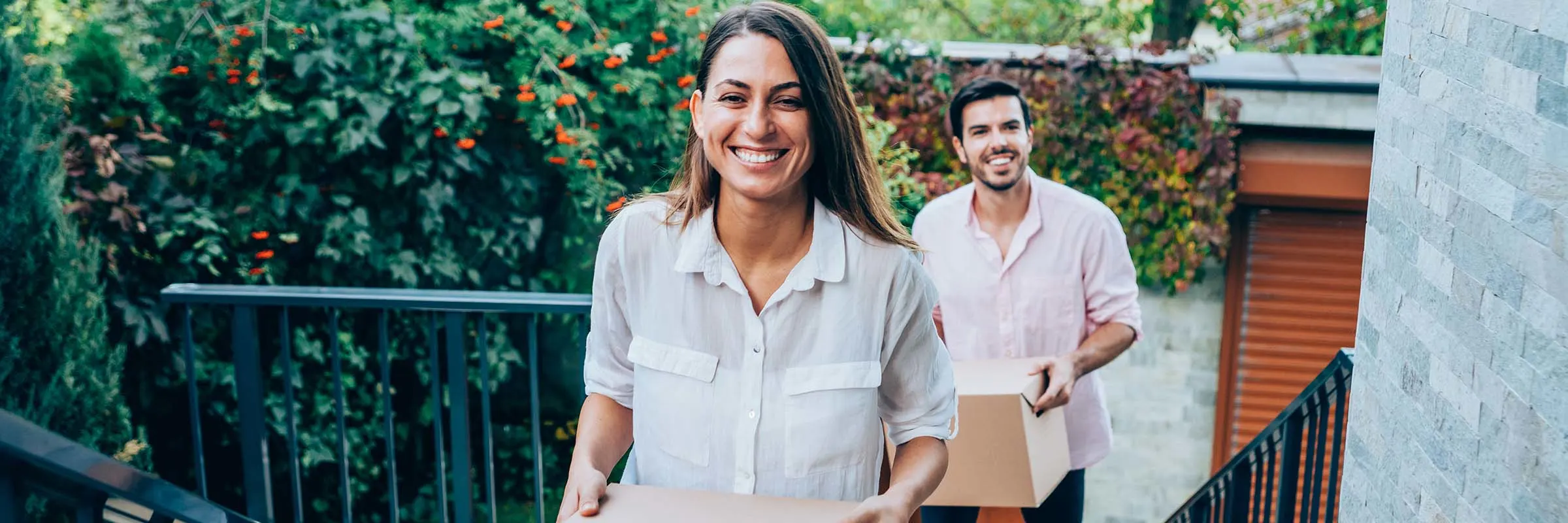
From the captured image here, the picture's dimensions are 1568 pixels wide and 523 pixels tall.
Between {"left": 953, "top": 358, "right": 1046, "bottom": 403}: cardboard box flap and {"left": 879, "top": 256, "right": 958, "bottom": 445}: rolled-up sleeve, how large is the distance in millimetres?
767

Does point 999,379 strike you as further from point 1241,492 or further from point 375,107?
point 375,107

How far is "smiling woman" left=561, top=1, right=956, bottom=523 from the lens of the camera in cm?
167

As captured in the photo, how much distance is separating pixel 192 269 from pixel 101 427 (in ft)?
1.82

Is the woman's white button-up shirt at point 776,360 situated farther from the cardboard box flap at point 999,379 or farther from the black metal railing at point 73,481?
the cardboard box flap at point 999,379

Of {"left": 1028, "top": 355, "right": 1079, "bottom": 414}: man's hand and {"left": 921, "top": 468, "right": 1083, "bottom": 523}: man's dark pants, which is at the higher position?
{"left": 1028, "top": 355, "right": 1079, "bottom": 414}: man's hand

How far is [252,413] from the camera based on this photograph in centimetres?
315

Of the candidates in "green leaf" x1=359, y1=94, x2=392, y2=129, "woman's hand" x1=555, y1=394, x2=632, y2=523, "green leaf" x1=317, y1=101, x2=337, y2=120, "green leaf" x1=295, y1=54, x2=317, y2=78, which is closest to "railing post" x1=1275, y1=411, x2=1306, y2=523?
"woman's hand" x1=555, y1=394, x2=632, y2=523

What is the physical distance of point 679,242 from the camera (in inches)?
69.9

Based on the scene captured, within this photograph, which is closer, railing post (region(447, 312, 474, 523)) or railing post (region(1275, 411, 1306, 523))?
railing post (region(447, 312, 474, 523))

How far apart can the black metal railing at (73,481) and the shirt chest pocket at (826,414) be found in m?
0.71

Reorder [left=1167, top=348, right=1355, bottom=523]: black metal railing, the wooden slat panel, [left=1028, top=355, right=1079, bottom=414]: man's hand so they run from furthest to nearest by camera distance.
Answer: the wooden slat panel → [left=1167, top=348, right=1355, bottom=523]: black metal railing → [left=1028, top=355, right=1079, bottom=414]: man's hand

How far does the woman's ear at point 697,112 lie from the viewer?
174cm

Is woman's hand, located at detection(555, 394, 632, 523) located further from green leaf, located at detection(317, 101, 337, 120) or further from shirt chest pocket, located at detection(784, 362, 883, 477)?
green leaf, located at detection(317, 101, 337, 120)

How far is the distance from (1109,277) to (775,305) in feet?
4.86
